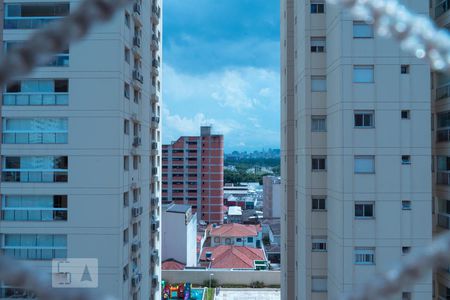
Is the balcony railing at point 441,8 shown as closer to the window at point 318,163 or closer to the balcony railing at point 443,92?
the balcony railing at point 443,92

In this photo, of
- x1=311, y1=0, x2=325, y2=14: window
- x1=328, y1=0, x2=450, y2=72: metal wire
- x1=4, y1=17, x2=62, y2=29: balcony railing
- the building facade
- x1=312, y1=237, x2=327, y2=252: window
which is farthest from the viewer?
the building facade

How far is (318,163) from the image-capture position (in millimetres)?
8625

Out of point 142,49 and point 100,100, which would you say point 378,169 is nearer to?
point 100,100

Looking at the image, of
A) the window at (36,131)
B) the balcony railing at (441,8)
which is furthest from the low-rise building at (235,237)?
the balcony railing at (441,8)

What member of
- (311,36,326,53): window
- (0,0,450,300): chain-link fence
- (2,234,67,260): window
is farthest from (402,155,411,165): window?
(0,0,450,300): chain-link fence

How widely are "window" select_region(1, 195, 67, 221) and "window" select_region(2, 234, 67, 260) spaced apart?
1.15 ft

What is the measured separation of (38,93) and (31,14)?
1659 mm

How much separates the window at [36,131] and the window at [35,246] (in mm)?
1867

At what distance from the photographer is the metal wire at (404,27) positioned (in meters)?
0.82

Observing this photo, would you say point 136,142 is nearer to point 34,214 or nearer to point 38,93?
point 38,93

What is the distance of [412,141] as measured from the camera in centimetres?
725

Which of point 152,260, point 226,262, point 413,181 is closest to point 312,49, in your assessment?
point 413,181

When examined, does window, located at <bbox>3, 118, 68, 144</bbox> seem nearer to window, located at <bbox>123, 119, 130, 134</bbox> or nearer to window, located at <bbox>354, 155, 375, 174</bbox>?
window, located at <bbox>123, 119, 130, 134</bbox>

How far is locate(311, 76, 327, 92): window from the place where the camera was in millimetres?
8594
